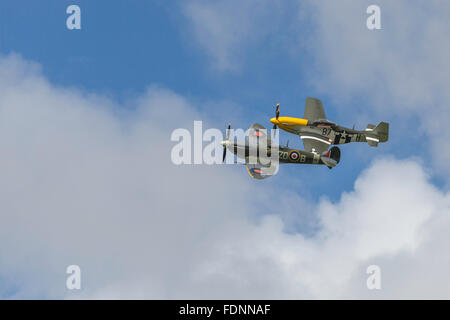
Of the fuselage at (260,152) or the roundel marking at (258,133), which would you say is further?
the roundel marking at (258,133)

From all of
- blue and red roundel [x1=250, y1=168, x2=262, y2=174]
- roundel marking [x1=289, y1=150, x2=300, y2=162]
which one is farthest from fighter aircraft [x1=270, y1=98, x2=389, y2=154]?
blue and red roundel [x1=250, y1=168, x2=262, y2=174]

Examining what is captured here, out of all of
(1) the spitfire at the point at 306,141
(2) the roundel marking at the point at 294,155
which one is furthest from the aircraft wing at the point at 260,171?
(2) the roundel marking at the point at 294,155

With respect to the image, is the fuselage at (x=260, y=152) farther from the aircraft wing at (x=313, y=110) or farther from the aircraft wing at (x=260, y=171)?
the aircraft wing at (x=313, y=110)

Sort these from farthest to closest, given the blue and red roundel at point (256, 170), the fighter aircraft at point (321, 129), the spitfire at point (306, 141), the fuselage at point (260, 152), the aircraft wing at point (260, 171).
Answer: the fighter aircraft at point (321, 129), the fuselage at point (260, 152), the spitfire at point (306, 141), the blue and red roundel at point (256, 170), the aircraft wing at point (260, 171)

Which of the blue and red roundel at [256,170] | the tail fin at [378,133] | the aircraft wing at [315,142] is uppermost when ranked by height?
the tail fin at [378,133]

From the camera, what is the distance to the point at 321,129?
89.8 metres

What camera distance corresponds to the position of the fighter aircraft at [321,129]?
89.8 m

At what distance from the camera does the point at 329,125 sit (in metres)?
89.8

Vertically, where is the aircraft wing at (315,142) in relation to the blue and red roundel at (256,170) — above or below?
above

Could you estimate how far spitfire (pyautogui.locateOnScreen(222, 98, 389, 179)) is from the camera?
83.1m
